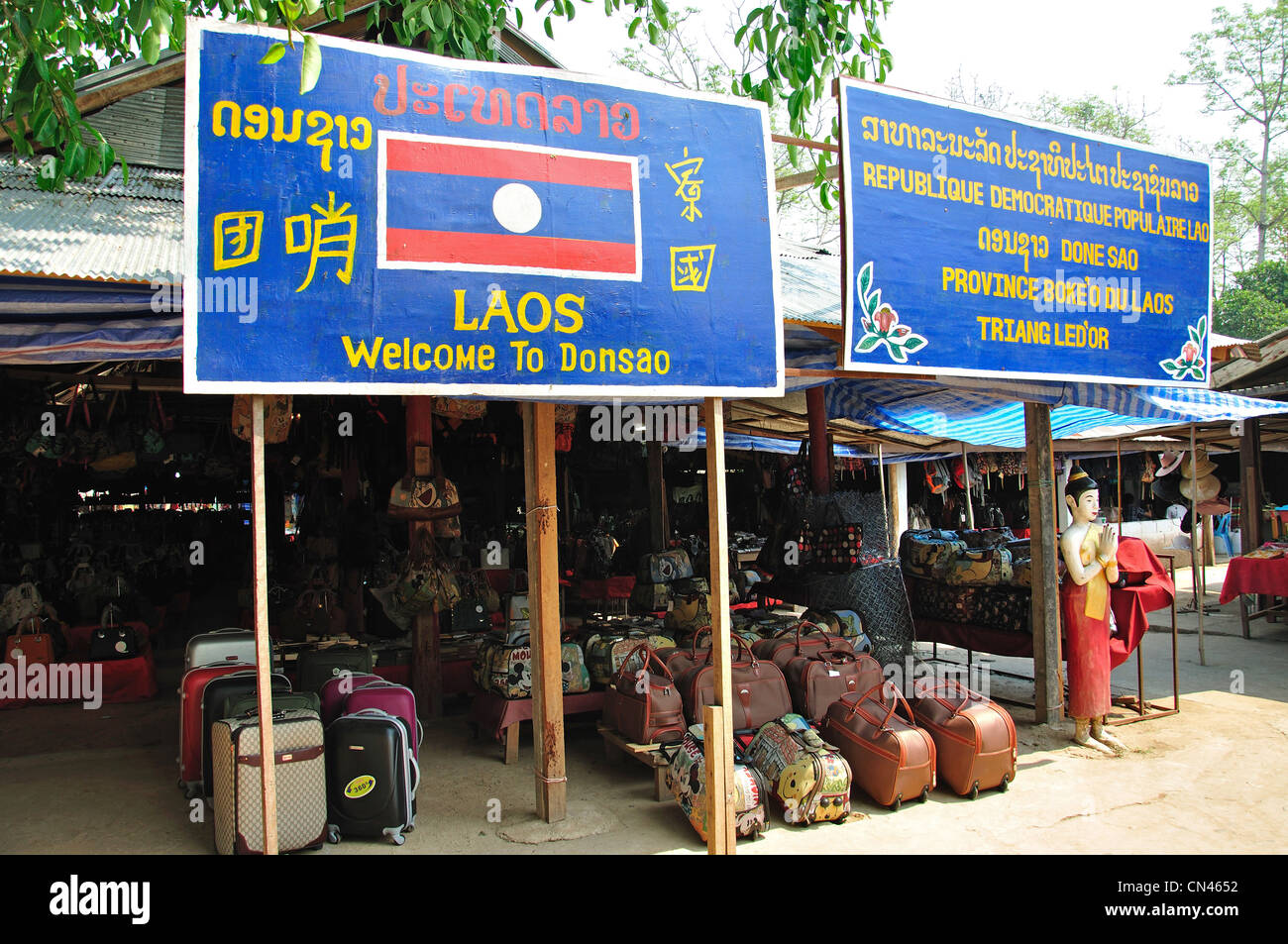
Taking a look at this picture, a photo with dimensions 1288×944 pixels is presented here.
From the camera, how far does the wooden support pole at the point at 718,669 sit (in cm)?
385

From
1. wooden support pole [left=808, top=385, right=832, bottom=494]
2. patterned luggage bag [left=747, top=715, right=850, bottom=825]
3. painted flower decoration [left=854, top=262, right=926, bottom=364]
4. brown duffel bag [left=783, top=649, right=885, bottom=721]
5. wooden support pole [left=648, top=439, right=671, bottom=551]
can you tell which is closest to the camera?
patterned luggage bag [left=747, top=715, right=850, bottom=825]

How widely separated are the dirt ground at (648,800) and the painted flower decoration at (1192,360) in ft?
8.63

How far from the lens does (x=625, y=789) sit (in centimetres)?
537

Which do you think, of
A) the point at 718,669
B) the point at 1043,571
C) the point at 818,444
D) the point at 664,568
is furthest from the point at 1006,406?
the point at 718,669

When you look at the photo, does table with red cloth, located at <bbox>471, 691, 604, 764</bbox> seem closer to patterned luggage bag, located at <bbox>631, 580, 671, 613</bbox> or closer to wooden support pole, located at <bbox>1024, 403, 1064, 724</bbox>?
patterned luggage bag, located at <bbox>631, 580, 671, 613</bbox>

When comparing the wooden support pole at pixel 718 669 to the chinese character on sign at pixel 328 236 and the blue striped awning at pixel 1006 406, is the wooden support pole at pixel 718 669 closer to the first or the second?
the chinese character on sign at pixel 328 236

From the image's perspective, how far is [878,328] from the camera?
487cm

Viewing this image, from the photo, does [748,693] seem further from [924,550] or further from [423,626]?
[924,550]

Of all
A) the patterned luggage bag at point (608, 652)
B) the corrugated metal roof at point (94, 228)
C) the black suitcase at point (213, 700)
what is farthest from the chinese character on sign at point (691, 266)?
the black suitcase at point (213, 700)

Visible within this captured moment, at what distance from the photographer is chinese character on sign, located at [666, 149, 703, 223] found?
398 centimetres

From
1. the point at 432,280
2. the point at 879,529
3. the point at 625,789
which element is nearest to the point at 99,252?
the point at 432,280

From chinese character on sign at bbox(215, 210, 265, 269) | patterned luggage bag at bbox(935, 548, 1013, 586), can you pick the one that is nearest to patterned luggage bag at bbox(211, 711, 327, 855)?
chinese character on sign at bbox(215, 210, 265, 269)

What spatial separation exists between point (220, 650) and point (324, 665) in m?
0.73

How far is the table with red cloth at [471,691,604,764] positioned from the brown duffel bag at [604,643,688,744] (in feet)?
1.31
